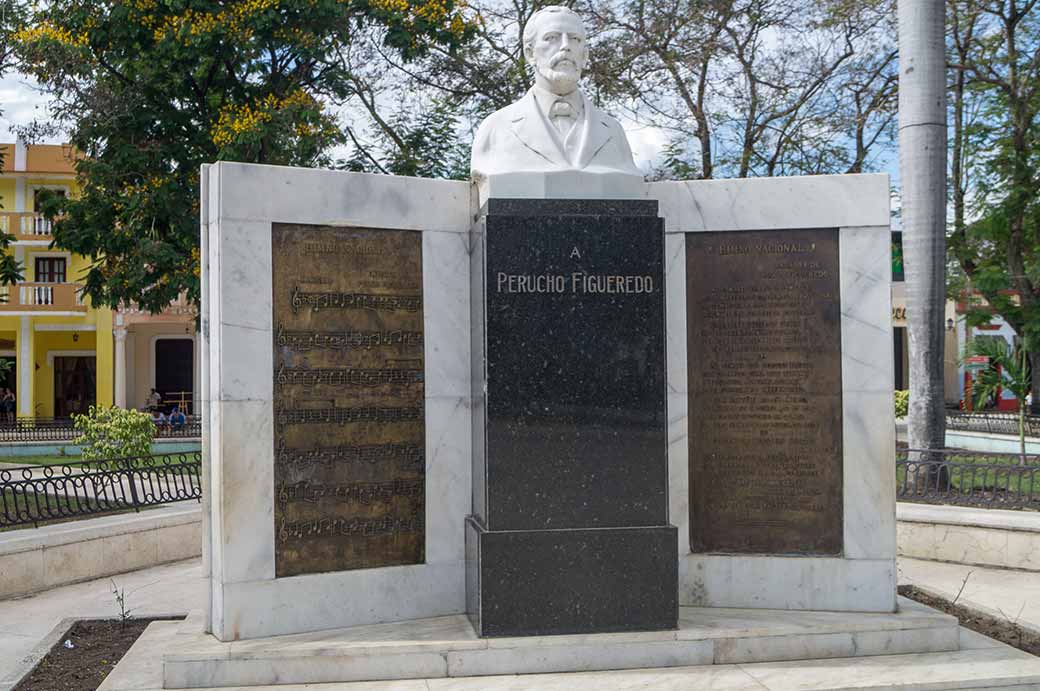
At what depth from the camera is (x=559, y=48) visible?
6387 millimetres

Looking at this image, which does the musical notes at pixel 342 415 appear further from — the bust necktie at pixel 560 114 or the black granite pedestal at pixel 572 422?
the bust necktie at pixel 560 114

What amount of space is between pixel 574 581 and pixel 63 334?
35.5 metres

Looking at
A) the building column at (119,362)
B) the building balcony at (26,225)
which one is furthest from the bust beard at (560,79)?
the building balcony at (26,225)

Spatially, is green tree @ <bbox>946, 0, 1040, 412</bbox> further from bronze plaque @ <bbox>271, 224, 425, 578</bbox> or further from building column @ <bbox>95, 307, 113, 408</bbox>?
building column @ <bbox>95, 307, 113, 408</bbox>

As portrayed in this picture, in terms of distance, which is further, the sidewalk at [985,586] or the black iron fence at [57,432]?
the black iron fence at [57,432]

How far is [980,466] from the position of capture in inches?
407

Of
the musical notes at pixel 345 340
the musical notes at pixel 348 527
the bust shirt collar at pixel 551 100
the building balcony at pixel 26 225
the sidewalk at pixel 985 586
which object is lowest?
the sidewalk at pixel 985 586

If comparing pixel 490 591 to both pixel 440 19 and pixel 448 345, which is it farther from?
pixel 440 19

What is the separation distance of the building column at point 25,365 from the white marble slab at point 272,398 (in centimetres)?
3078

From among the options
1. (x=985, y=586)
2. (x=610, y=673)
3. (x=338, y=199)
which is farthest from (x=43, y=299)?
(x=610, y=673)

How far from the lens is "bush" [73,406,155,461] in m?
15.3

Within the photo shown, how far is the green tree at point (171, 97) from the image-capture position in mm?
15867

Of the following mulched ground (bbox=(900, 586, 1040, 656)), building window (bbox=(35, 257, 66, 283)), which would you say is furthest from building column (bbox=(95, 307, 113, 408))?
mulched ground (bbox=(900, 586, 1040, 656))

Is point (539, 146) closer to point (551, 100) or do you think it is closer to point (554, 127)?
point (554, 127)
